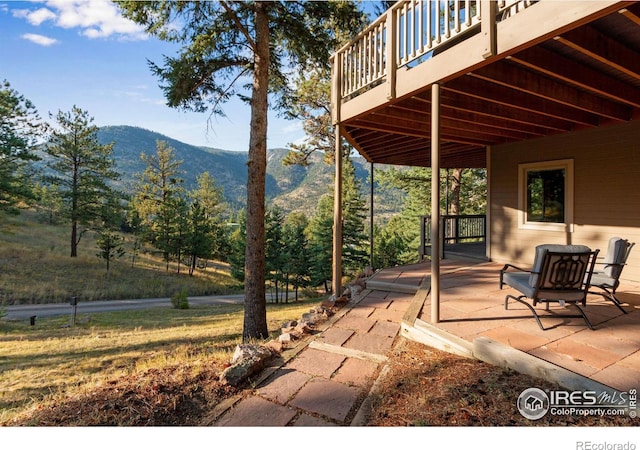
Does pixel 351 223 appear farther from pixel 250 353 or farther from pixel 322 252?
pixel 250 353

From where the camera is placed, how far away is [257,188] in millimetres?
6672

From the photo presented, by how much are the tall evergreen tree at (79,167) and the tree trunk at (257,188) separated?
23.1 meters

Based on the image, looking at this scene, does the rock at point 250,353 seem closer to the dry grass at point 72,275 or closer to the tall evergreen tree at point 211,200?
the dry grass at point 72,275

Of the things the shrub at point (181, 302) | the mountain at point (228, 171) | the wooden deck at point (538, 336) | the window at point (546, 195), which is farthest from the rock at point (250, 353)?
the mountain at point (228, 171)

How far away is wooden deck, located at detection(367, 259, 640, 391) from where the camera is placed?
7.36 feet

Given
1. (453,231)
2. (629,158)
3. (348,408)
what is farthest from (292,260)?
(348,408)

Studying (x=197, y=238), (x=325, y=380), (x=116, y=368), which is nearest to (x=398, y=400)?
(x=325, y=380)

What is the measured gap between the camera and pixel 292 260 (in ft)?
75.6

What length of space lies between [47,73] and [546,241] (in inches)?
393

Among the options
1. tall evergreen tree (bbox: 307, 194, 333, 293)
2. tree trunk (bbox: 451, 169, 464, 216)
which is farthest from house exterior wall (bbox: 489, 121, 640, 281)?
tall evergreen tree (bbox: 307, 194, 333, 293)

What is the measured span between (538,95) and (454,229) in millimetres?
6084

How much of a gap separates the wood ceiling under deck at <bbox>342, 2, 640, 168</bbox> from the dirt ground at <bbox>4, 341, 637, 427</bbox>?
2670mm

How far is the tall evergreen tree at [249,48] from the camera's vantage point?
6332 mm

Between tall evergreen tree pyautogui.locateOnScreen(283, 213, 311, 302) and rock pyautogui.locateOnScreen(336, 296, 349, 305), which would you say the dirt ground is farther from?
tall evergreen tree pyautogui.locateOnScreen(283, 213, 311, 302)
